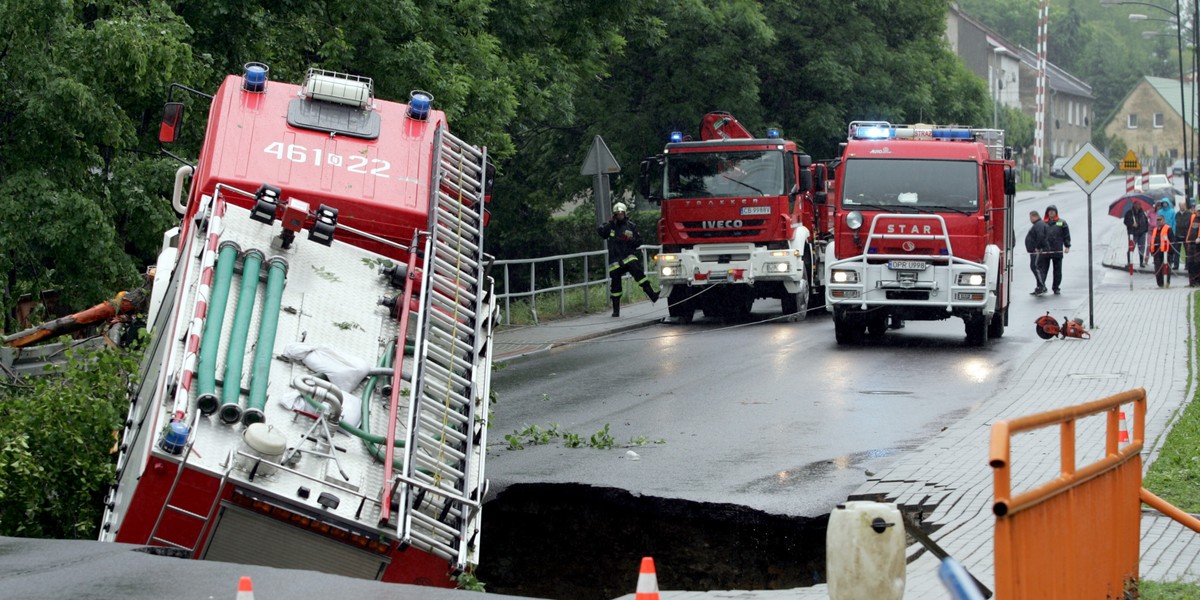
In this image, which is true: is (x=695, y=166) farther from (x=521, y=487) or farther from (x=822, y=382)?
(x=521, y=487)

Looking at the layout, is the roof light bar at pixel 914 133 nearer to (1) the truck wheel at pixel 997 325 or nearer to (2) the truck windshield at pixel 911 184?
(2) the truck windshield at pixel 911 184

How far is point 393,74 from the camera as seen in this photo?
17.5 meters

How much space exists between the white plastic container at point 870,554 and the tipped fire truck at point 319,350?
245cm

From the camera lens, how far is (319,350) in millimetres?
8164

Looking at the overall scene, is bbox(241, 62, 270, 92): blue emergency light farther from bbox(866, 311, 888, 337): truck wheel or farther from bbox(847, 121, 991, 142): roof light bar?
bbox(847, 121, 991, 142): roof light bar

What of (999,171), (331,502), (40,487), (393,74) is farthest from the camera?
(999,171)

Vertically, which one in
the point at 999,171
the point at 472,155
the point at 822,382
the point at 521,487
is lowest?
the point at 521,487

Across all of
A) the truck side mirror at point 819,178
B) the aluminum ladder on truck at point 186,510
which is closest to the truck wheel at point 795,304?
the truck side mirror at point 819,178

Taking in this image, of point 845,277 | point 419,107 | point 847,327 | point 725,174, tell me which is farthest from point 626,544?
point 725,174

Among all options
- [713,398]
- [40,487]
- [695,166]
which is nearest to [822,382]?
[713,398]

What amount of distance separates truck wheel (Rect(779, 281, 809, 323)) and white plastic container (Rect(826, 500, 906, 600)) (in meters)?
18.5

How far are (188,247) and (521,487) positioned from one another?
3.21 m

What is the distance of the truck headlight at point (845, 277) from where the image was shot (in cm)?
1908

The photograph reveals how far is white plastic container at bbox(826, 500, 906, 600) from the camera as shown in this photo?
5.43 meters
